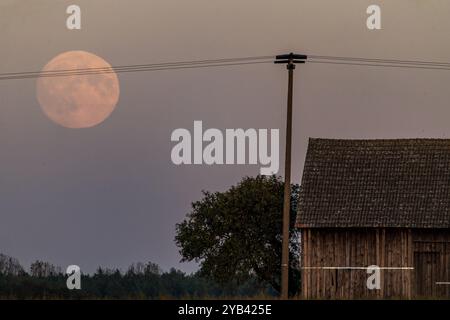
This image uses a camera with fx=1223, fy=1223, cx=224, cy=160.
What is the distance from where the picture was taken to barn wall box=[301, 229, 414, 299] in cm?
5294

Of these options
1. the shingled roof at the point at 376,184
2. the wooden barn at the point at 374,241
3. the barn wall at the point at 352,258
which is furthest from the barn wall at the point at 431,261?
the shingled roof at the point at 376,184

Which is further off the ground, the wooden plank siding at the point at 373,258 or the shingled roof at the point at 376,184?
the shingled roof at the point at 376,184

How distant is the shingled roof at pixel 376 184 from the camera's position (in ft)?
173

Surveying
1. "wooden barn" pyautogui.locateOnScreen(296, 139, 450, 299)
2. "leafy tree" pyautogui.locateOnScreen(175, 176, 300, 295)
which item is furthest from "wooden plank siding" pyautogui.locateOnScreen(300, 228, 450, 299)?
"leafy tree" pyautogui.locateOnScreen(175, 176, 300, 295)

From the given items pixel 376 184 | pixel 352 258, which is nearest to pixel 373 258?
pixel 352 258

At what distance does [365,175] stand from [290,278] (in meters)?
8.03

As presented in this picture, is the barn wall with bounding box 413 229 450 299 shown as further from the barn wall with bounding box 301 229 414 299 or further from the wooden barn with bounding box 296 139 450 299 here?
the barn wall with bounding box 301 229 414 299

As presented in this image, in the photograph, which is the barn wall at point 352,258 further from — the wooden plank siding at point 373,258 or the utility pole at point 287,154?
the utility pole at point 287,154

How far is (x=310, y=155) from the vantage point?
183 ft

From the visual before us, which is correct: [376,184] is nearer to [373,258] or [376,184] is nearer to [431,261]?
[373,258]

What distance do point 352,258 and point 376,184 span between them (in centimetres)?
380

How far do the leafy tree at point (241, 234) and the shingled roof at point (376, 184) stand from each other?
210 inches

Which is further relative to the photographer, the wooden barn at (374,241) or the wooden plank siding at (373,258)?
the wooden plank siding at (373,258)

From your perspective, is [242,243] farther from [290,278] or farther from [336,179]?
[336,179]
